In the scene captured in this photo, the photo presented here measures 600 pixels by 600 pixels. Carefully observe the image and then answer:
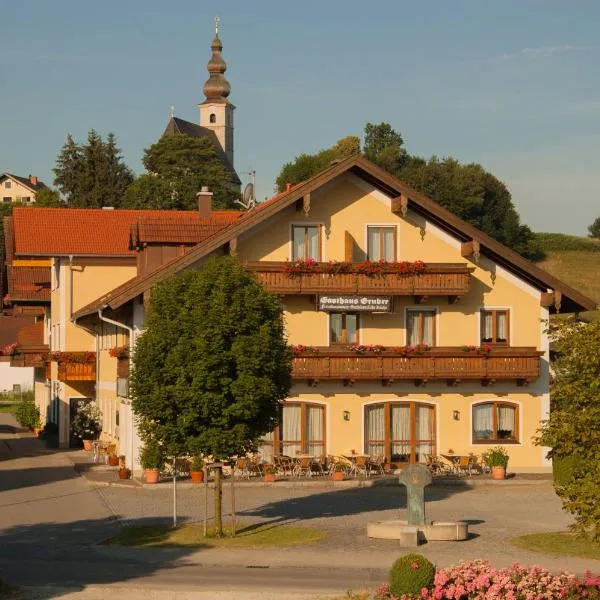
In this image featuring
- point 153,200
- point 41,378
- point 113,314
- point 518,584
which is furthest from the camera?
point 153,200

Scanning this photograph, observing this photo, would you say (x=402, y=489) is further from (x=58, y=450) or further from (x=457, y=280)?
(x=58, y=450)

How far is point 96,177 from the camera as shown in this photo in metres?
130

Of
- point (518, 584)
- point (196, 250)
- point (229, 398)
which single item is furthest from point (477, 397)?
point (518, 584)

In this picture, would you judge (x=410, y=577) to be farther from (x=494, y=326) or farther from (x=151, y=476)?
(x=494, y=326)

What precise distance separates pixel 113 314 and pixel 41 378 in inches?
1039

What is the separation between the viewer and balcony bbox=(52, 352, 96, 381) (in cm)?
5412

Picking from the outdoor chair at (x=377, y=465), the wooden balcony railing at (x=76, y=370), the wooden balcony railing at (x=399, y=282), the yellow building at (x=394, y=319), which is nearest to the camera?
the outdoor chair at (x=377, y=465)

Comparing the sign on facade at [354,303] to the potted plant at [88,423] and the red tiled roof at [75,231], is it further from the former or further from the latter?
the potted plant at [88,423]

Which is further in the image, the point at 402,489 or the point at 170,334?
the point at 402,489

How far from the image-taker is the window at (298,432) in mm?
44125

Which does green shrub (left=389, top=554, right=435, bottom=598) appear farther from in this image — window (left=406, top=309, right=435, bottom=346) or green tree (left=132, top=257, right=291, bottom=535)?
window (left=406, top=309, right=435, bottom=346)

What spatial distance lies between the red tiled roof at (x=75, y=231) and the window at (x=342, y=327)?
11.8m

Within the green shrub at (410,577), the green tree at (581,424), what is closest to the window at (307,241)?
the green tree at (581,424)

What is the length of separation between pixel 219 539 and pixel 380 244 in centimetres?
1803
